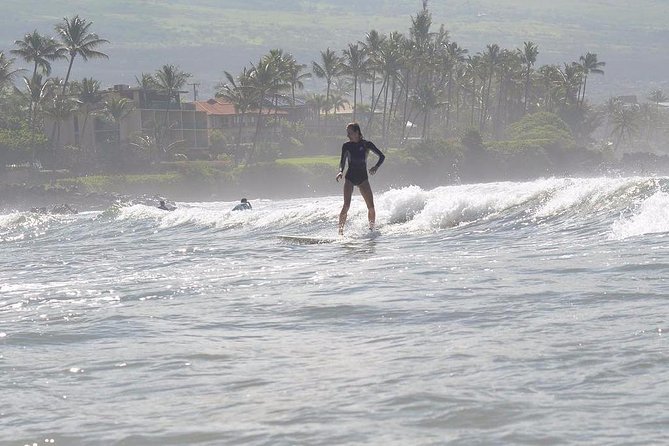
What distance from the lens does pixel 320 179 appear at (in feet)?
300

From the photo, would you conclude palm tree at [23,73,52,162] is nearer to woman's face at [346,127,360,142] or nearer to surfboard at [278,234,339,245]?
woman's face at [346,127,360,142]

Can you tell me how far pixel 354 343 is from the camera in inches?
293

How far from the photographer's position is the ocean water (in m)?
5.48

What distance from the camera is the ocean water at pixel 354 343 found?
5.48 m

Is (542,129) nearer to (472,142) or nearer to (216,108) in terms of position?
(472,142)

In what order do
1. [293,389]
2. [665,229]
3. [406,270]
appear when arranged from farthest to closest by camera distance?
[665,229]
[406,270]
[293,389]

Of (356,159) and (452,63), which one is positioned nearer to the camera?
(356,159)

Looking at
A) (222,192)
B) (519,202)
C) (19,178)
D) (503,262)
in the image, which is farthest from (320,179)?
(503,262)

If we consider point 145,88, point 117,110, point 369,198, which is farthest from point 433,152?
point 369,198

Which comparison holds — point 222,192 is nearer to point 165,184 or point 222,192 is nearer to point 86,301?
point 165,184

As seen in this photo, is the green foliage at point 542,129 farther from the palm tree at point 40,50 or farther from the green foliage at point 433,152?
the palm tree at point 40,50

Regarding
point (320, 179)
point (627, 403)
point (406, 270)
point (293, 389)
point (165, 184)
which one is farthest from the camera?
point (320, 179)

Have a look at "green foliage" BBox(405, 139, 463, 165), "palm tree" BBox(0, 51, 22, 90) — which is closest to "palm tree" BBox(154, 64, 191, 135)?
"palm tree" BBox(0, 51, 22, 90)

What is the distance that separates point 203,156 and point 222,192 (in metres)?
10.3
